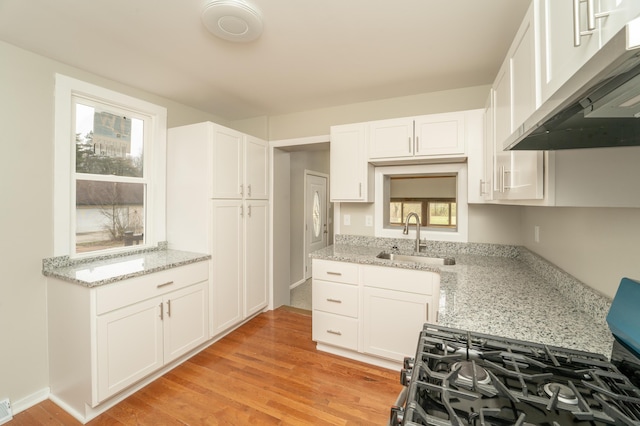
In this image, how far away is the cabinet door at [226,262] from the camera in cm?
268

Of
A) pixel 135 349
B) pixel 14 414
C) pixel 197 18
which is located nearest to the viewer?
pixel 197 18

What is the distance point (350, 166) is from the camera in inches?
108

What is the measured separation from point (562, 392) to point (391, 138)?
2145 mm

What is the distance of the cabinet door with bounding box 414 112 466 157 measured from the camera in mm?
2330

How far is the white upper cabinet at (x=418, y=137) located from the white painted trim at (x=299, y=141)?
2.30 feet

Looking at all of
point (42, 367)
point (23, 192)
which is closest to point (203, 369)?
point (42, 367)

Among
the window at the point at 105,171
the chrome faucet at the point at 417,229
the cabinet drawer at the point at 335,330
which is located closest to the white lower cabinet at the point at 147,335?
the window at the point at 105,171

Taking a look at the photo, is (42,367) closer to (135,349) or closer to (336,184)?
(135,349)

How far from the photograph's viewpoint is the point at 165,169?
112 inches

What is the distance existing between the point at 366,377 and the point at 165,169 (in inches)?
106

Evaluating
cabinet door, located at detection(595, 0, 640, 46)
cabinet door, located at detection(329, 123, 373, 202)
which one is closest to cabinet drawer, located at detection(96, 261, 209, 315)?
cabinet door, located at detection(329, 123, 373, 202)

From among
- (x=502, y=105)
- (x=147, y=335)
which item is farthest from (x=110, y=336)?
(x=502, y=105)

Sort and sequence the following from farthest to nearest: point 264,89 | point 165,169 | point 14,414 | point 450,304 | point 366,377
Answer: point 165,169
point 264,89
point 366,377
point 14,414
point 450,304

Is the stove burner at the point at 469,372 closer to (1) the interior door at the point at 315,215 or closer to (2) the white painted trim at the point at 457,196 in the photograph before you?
(2) the white painted trim at the point at 457,196
